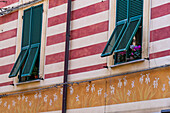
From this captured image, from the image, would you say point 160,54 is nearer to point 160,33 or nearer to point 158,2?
point 160,33

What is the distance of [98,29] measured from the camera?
14.2 meters

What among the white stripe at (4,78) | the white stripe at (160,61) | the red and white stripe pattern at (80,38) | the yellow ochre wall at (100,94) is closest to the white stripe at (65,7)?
the red and white stripe pattern at (80,38)

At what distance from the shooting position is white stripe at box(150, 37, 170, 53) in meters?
12.3

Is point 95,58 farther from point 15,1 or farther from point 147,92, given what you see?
point 15,1

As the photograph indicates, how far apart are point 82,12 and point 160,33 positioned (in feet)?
10.5

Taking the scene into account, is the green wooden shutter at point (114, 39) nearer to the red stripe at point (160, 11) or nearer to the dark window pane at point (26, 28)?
the red stripe at point (160, 11)

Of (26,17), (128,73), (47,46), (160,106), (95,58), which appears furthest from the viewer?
(26,17)

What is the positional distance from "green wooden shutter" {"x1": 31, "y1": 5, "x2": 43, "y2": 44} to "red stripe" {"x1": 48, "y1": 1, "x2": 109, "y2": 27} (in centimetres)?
52

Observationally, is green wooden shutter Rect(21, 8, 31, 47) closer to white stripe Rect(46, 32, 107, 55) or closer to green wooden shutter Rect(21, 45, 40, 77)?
green wooden shutter Rect(21, 45, 40, 77)

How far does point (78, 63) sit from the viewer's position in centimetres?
1452

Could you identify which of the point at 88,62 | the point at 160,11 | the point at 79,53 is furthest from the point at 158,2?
the point at 79,53

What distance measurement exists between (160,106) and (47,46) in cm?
497

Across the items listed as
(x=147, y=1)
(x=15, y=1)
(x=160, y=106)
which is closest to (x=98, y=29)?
(x=147, y=1)

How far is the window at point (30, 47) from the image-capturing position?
52.0 ft
